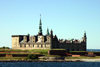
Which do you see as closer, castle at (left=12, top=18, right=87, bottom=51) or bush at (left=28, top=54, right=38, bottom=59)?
bush at (left=28, top=54, right=38, bottom=59)

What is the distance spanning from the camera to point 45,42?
16262 centimetres

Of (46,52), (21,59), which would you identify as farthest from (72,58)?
(21,59)

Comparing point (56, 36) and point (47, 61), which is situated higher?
point (56, 36)

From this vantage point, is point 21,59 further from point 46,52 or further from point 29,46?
point 29,46

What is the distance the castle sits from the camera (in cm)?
16275

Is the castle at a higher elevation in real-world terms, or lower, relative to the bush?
higher

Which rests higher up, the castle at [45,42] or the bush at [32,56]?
the castle at [45,42]

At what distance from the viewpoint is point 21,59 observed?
129m

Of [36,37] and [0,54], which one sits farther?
[36,37]

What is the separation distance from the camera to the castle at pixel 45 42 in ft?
534

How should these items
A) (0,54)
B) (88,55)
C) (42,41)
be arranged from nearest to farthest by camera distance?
(0,54), (88,55), (42,41)

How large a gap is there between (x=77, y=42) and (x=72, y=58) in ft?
131

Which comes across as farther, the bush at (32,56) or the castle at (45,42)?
the castle at (45,42)

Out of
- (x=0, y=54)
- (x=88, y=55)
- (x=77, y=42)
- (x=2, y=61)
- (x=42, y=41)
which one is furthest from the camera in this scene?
(x=77, y=42)
